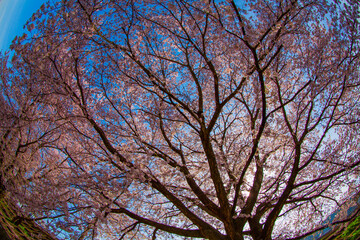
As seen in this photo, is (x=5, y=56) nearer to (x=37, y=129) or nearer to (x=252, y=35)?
(x=37, y=129)

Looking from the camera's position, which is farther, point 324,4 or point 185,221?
point 185,221

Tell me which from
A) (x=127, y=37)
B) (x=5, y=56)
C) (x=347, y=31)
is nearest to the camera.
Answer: (x=347, y=31)

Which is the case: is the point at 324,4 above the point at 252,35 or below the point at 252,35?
above

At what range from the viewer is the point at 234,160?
5688mm

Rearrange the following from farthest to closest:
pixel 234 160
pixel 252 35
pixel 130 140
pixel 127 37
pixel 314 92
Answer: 1. pixel 234 160
2. pixel 130 140
3. pixel 127 37
4. pixel 314 92
5. pixel 252 35

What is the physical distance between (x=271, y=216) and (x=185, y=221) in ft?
10.6

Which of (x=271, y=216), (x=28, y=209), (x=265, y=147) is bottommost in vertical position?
(x=28, y=209)

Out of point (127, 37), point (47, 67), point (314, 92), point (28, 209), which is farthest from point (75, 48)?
point (314, 92)

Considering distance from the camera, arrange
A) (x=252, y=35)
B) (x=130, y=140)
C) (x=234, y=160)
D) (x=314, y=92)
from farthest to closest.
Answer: (x=234, y=160) < (x=130, y=140) < (x=314, y=92) < (x=252, y=35)

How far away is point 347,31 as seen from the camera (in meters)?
3.34

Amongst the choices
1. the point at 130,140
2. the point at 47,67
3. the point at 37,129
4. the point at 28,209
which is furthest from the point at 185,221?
the point at 47,67

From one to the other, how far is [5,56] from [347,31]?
809 cm

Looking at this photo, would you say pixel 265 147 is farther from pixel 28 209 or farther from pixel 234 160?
pixel 28 209

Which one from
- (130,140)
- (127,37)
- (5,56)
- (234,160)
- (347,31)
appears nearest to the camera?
(347,31)
